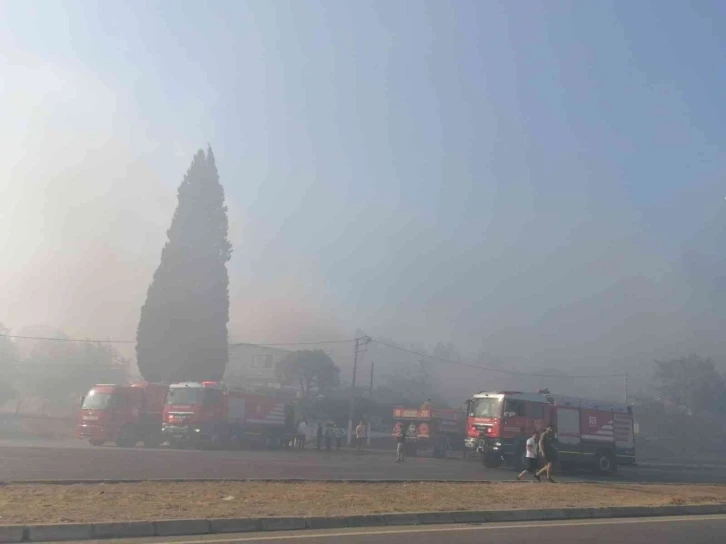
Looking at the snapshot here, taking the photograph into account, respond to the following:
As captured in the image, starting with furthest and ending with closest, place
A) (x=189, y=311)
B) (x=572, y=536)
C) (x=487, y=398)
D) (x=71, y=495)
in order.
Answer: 1. (x=189, y=311)
2. (x=487, y=398)
3. (x=71, y=495)
4. (x=572, y=536)

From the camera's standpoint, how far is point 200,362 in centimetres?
4975

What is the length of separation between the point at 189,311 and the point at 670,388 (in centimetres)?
5937

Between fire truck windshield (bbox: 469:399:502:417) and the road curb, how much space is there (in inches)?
500

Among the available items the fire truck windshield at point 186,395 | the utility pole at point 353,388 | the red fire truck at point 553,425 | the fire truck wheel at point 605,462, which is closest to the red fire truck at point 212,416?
the fire truck windshield at point 186,395

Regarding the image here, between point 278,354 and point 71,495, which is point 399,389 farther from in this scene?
point 71,495

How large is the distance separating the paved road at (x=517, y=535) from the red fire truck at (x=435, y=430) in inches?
956

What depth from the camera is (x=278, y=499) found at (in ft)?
42.5

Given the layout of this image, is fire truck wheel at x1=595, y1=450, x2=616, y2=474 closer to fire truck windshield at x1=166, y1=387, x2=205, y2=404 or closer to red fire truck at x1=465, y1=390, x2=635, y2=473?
red fire truck at x1=465, y1=390, x2=635, y2=473

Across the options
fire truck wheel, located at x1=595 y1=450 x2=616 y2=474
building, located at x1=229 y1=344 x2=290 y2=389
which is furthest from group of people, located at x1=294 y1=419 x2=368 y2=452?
building, located at x1=229 y1=344 x2=290 y2=389

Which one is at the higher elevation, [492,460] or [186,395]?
[186,395]

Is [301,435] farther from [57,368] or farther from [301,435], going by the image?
[57,368]

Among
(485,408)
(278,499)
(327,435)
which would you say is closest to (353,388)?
(327,435)

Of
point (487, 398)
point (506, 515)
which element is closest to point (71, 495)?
point (506, 515)

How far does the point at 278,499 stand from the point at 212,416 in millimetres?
22007
